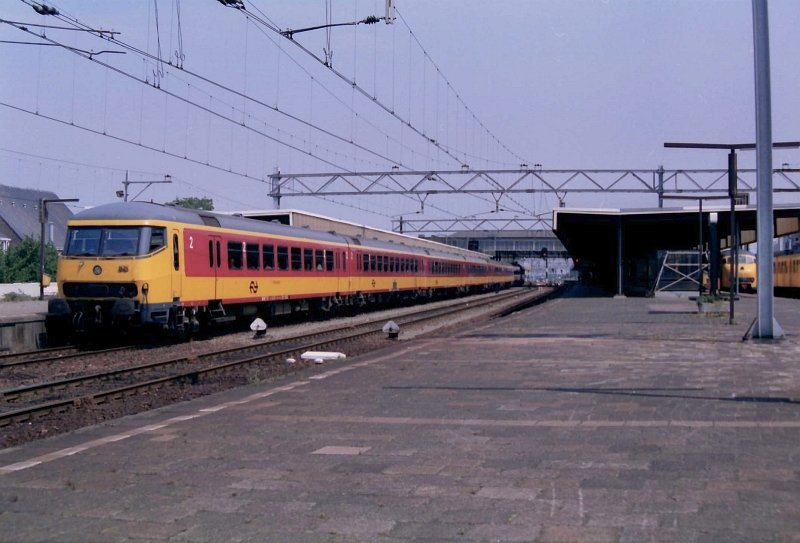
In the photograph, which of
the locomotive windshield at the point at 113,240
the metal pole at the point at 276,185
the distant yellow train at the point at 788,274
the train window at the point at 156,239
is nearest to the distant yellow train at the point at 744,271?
the distant yellow train at the point at 788,274

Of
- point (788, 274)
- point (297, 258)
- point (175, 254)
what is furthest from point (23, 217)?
point (175, 254)

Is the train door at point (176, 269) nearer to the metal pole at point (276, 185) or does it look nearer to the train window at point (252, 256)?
the train window at point (252, 256)

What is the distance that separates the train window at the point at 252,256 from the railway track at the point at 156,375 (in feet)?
8.22

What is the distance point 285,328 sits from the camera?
80.8 ft

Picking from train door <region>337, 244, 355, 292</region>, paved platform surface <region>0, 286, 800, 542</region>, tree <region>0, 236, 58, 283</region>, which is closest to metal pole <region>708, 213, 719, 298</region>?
train door <region>337, 244, 355, 292</region>

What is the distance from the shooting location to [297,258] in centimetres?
2495

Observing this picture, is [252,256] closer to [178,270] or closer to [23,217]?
→ [178,270]

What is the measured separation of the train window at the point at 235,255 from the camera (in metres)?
20.4

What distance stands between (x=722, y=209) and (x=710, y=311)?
1556cm

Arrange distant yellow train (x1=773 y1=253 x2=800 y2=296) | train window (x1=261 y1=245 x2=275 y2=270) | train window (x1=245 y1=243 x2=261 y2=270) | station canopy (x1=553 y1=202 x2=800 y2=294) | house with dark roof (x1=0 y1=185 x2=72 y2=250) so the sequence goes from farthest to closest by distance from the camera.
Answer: house with dark roof (x1=0 y1=185 x2=72 y2=250) < distant yellow train (x1=773 y1=253 x2=800 y2=296) < station canopy (x1=553 y1=202 x2=800 y2=294) < train window (x1=261 y1=245 x2=275 y2=270) < train window (x1=245 y1=243 x2=261 y2=270)

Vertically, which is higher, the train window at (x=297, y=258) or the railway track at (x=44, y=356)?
the train window at (x=297, y=258)

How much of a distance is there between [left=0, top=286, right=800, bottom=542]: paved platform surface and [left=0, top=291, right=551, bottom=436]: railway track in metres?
1.63

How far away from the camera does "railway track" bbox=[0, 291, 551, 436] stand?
10.4 m

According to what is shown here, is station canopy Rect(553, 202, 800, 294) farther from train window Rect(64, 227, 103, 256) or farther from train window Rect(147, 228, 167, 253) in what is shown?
train window Rect(64, 227, 103, 256)
